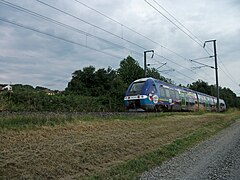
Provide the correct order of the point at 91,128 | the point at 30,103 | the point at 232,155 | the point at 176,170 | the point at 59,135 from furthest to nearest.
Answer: the point at 30,103 < the point at 91,128 < the point at 232,155 < the point at 59,135 < the point at 176,170

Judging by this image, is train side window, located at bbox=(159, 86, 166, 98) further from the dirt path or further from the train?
the dirt path

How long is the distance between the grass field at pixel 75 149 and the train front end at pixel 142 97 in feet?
32.3

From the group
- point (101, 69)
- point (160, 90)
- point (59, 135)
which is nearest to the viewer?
point (59, 135)

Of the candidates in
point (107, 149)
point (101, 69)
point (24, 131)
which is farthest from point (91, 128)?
point (101, 69)

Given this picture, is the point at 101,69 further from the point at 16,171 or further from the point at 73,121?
the point at 16,171

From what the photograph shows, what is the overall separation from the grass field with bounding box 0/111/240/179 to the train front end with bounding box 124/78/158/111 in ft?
32.3

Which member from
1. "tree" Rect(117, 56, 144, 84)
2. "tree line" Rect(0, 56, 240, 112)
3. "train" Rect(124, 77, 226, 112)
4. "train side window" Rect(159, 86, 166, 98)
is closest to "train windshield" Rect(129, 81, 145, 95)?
"train" Rect(124, 77, 226, 112)

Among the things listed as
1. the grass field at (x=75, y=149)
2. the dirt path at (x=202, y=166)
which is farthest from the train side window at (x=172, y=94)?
the dirt path at (x=202, y=166)

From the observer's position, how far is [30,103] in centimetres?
1823

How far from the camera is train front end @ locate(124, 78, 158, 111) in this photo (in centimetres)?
2253

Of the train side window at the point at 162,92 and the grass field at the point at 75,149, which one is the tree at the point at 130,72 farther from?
the grass field at the point at 75,149

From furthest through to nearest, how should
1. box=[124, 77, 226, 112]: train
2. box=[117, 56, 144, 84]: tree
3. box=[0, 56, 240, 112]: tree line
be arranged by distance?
box=[117, 56, 144, 84]: tree
box=[124, 77, 226, 112]: train
box=[0, 56, 240, 112]: tree line

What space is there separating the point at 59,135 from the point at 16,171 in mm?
3016

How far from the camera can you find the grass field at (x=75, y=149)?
6.50 m
